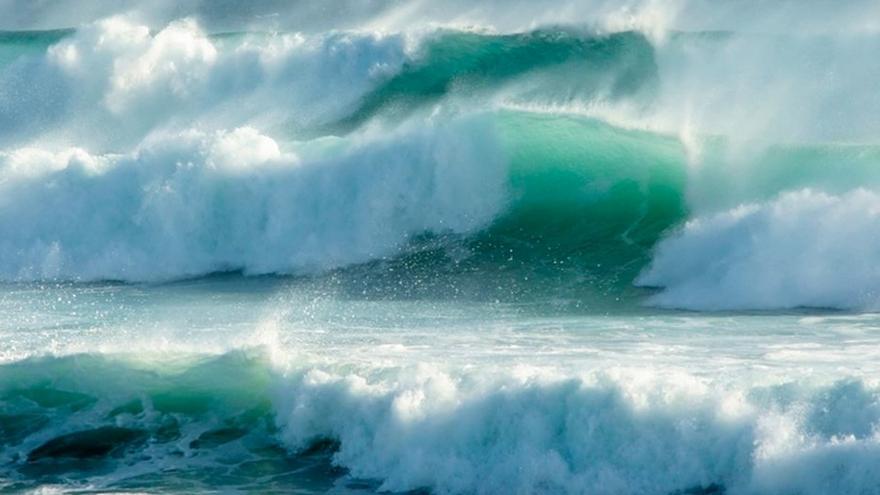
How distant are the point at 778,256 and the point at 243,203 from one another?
620cm

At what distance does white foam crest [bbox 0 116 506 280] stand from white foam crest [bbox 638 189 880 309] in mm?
2571

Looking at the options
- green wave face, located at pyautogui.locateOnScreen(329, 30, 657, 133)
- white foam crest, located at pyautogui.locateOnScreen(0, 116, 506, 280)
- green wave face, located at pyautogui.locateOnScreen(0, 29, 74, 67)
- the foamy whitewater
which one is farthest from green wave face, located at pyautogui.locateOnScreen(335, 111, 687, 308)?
green wave face, located at pyautogui.locateOnScreen(0, 29, 74, 67)

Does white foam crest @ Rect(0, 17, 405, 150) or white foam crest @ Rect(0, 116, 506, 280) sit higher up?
white foam crest @ Rect(0, 17, 405, 150)

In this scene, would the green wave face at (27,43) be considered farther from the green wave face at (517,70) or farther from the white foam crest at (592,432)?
the white foam crest at (592,432)

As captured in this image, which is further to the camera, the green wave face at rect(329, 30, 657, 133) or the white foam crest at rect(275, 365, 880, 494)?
the green wave face at rect(329, 30, 657, 133)

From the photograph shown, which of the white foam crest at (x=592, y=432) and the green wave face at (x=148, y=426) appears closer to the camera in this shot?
the white foam crest at (x=592, y=432)

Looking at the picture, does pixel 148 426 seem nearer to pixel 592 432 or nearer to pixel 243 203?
pixel 592 432

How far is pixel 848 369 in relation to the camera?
34.3ft

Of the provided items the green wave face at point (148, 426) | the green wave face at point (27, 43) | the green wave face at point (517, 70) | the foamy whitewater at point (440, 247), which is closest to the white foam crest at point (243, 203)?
the foamy whitewater at point (440, 247)

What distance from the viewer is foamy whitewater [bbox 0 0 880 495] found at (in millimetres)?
9820

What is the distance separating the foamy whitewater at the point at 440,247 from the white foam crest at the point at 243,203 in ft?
0.13

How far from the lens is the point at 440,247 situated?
54.7 ft

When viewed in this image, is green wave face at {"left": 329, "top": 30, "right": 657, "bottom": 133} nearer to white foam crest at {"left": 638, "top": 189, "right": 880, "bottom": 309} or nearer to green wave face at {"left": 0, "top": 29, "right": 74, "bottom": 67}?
white foam crest at {"left": 638, "top": 189, "right": 880, "bottom": 309}

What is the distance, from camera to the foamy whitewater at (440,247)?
982 cm
